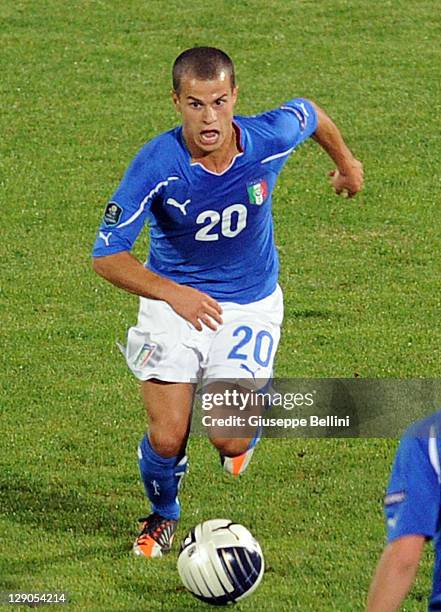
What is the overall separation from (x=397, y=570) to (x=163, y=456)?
3.82 meters

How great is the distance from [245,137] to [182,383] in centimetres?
129

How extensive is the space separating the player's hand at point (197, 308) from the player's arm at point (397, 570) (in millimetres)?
3265

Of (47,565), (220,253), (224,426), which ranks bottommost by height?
(47,565)

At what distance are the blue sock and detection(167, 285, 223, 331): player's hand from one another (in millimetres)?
886

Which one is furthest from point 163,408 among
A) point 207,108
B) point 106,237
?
point 207,108

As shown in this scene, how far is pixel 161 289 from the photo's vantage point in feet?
24.8

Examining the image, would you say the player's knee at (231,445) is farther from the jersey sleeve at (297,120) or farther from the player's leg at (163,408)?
the jersey sleeve at (297,120)

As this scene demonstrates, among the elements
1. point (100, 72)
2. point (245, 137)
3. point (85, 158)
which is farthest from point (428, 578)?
point (100, 72)

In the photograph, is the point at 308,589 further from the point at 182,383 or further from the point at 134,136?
the point at 134,136

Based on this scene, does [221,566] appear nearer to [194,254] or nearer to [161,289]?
[161,289]

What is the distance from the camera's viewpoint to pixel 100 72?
18484mm

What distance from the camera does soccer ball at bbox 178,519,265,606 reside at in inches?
275

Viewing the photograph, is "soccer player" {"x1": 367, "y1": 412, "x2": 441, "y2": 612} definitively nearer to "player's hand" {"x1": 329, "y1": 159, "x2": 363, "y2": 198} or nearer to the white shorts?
the white shorts

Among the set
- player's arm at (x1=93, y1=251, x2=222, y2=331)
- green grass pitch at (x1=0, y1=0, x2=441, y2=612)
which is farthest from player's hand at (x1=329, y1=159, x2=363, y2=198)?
green grass pitch at (x1=0, y1=0, x2=441, y2=612)
